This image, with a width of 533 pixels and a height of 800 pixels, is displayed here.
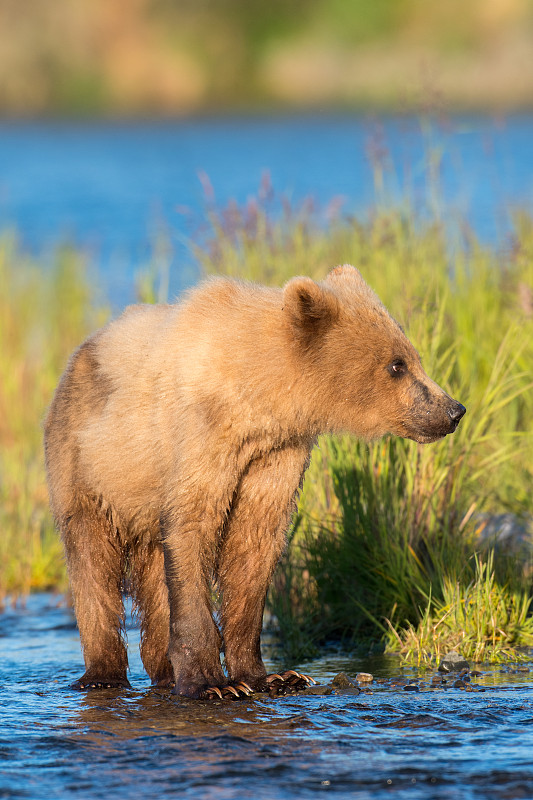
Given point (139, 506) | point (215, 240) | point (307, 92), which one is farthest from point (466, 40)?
point (139, 506)

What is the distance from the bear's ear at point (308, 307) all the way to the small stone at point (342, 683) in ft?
4.82

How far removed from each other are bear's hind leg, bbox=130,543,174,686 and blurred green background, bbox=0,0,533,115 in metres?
44.6

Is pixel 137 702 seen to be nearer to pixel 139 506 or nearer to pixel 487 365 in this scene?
pixel 139 506

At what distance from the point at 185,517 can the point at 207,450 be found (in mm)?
301

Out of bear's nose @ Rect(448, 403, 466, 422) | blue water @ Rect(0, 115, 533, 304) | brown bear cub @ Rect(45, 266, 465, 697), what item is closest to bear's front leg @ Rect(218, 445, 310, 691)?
brown bear cub @ Rect(45, 266, 465, 697)

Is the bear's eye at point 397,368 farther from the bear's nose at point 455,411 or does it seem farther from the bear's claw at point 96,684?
the bear's claw at point 96,684

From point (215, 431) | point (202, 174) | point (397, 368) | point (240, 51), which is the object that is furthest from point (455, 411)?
point (240, 51)

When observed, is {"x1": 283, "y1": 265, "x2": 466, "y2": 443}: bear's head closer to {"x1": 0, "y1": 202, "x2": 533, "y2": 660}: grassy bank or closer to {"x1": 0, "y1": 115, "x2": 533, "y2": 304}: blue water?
{"x1": 0, "y1": 202, "x2": 533, "y2": 660}: grassy bank

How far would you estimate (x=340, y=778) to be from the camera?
4.12 meters

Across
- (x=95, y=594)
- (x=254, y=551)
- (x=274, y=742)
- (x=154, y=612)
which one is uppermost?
(x=254, y=551)

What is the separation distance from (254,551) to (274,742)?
3.37ft

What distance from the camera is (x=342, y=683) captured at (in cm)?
540

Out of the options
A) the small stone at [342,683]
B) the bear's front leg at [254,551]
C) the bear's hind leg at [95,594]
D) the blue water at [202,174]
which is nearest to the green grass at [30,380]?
the blue water at [202,174]

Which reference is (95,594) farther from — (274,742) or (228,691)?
(274,742)
